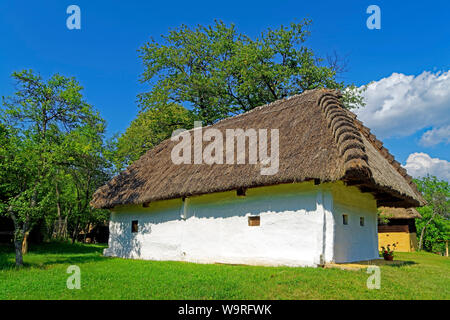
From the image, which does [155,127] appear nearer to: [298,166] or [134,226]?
[134,226]

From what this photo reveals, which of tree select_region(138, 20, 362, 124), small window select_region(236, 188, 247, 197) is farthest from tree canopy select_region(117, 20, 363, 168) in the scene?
small window select_region(236, 188, 247, 197)

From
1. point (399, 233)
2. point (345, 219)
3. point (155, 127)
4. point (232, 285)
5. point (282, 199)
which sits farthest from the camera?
point (399, 233)

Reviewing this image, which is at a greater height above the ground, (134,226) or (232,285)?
(134,226)

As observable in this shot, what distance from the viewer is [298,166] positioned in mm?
8406

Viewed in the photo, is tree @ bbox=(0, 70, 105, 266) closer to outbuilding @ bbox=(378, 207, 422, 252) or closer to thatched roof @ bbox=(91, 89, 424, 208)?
thatched roof @ bbox=(91, 89, 424, 208)

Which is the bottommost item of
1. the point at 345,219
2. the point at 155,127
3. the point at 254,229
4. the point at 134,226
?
the point at 134,226

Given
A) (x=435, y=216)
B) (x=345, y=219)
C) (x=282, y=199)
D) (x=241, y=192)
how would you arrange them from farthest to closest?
(x=435, y=216)
(x=241, y=192)
(x=345, y=219)
(x=282, y=199)

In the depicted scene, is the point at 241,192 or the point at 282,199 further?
the point at 241,192

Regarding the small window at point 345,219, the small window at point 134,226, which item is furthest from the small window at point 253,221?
the small window at point 134,226

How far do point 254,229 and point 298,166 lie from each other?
223 centimetres

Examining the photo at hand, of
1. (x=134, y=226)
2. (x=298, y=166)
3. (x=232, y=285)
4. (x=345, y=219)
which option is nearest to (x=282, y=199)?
(x=298, y=166)

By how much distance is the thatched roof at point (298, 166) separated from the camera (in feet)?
26.0

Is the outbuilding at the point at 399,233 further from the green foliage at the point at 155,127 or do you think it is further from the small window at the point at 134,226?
the small window at the point at 134,226

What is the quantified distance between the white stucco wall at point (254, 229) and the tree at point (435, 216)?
61.8ft
